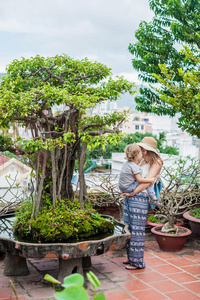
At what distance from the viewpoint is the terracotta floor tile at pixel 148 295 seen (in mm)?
3320

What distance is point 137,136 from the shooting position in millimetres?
44469

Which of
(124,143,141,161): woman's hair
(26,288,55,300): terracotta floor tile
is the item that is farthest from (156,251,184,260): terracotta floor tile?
(26,288,55,300): terracotta floor tile

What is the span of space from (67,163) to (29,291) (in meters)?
1.34

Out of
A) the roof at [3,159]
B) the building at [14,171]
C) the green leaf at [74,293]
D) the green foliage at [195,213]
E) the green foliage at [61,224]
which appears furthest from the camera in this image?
the green foliage at [195,213]

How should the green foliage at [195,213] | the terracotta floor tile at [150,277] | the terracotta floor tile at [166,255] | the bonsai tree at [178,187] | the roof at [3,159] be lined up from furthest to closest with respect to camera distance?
the green foliage at [195,213], the bonsai tree at [178,187], the terracotta floor tile at [166,255], the roof at [3,159], the terracotta floor tile at [150,277]

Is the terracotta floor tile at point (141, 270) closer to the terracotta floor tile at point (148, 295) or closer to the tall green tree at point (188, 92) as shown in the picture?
the terracotta floor tile at point (148, 295)

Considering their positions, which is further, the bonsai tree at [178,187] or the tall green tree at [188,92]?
the bonsai tree at [178,187]

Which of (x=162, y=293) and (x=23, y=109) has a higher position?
(x=23, y=109)

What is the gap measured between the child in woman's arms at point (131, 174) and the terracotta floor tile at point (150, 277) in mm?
832

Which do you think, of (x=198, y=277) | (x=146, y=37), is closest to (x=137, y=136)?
(x=146, y=37)

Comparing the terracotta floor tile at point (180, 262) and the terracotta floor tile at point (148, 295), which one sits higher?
the terracotta floor tile at point (148, 295)

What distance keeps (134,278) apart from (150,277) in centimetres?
18

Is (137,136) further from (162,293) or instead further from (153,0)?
(162,293)

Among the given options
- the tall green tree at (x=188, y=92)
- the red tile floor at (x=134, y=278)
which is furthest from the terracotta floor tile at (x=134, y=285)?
the tall green tree at (x=188, y=92)
